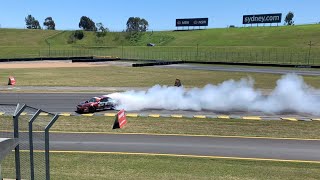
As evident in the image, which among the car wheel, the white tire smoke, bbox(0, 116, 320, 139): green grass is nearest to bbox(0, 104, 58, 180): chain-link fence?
bbox(0, 116, 320, 139): green grass

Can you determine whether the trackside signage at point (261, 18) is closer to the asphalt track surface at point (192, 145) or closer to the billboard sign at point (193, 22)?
the billboard sign at point (193, 22)

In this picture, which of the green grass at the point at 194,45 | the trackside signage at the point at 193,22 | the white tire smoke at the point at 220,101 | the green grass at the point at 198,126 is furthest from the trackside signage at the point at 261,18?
the green grass at the point at 198,126

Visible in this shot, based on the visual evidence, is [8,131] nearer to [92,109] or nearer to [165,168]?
[165,168]

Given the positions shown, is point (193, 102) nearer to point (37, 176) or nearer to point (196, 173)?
point (196, 173)

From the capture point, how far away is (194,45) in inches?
5591

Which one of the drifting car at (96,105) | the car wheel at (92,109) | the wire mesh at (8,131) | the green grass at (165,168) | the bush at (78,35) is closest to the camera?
the wire mesh at (8,131)

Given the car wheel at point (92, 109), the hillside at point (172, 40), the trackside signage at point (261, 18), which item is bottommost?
the car wheel at point (92, 109)

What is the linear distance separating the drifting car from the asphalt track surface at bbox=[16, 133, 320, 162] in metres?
7.96

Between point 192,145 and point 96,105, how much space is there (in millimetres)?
12451

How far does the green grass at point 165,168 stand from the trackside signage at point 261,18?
160 meters

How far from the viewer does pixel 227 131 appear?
2214 cm

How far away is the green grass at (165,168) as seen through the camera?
14094 millimetres

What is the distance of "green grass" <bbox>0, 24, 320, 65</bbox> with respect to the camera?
105 meters

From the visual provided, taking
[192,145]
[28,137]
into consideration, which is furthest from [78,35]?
[28,137]
